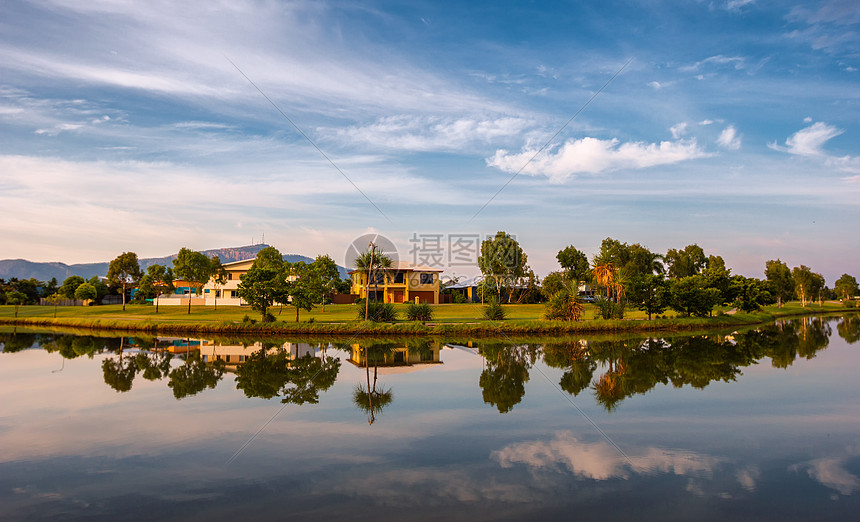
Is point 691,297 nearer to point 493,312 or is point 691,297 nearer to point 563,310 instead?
point 563,310

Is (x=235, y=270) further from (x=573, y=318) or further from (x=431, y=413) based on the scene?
(x=431, y=413)

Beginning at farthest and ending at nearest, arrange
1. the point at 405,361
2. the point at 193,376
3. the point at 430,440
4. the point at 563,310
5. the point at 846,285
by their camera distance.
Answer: the point at 846,285, the point at 563,310, the point at 405,361, the point at 193,376, the point at 430,440

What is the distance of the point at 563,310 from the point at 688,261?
7008 centimetres

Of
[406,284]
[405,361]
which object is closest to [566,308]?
[405,361]

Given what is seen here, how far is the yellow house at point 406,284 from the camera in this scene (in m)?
70.4

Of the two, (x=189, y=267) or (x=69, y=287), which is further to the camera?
(x=69, y=287)

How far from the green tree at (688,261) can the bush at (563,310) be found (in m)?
66.9

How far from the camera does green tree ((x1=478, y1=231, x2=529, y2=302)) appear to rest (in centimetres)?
7544

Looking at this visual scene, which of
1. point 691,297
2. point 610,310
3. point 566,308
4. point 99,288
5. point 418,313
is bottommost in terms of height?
point 418,313

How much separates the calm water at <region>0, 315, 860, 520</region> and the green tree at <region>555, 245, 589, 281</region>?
6253cm

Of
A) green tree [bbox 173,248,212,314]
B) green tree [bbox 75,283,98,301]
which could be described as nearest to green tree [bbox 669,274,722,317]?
green tree [bbox 173,248,212,314]

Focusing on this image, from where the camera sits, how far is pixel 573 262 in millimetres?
86062

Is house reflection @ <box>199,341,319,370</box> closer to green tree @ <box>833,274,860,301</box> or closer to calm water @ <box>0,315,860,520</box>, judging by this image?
calm water @ <box>0,315,860,520</box>

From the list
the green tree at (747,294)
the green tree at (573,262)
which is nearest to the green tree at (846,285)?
the green tree at (573,262)
